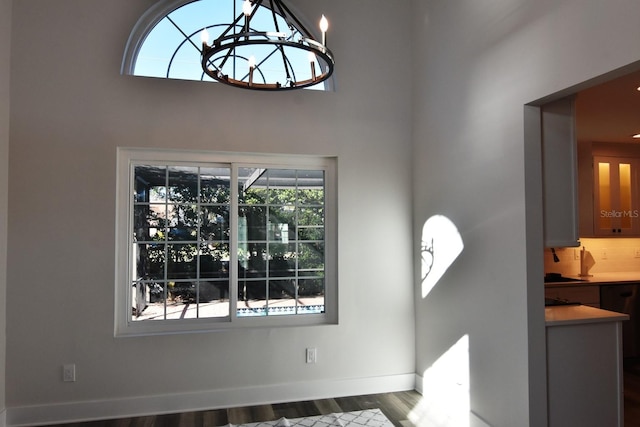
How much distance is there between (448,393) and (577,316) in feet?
3.79

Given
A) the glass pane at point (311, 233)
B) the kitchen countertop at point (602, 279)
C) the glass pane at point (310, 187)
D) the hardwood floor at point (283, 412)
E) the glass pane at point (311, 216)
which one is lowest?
the hardwood floor at point (283, 412)

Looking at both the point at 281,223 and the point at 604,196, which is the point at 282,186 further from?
the point at 604,196

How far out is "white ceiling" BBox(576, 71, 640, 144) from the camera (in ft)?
11.1

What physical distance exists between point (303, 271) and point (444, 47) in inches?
88.6

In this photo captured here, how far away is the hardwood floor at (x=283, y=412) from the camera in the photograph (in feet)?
9.84

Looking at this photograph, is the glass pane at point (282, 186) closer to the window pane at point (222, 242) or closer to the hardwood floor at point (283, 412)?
the window pane at point (222, 242)

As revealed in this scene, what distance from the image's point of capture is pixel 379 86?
3674mm

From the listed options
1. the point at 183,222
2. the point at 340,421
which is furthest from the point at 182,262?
the point at 340,421

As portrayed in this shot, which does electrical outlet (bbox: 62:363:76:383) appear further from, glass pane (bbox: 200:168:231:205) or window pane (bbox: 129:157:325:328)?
glass pane (bbox: 200:168:231:205)

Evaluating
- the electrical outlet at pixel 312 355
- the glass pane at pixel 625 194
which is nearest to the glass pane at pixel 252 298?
the electrical outlet at pixel 312 355

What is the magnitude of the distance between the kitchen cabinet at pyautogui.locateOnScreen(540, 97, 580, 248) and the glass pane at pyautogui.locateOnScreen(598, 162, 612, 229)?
3.15 m

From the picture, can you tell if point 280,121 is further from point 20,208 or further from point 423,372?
point 423,372

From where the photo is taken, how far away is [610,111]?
4004mm

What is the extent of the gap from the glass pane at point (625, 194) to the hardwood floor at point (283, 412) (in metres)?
3.67
